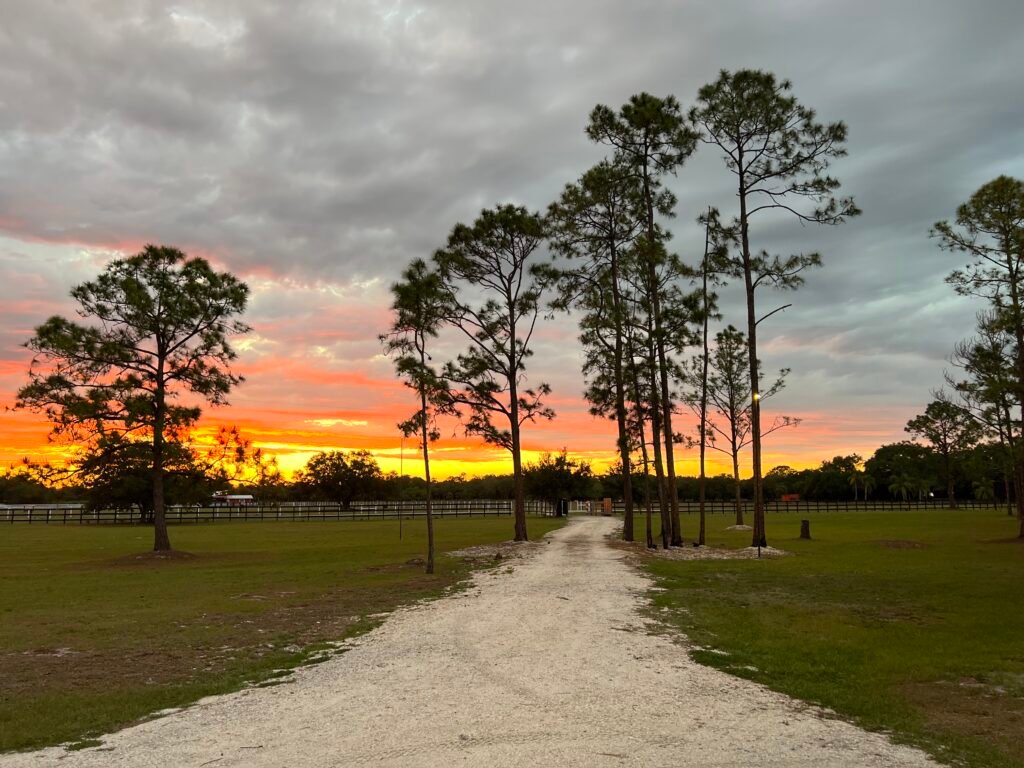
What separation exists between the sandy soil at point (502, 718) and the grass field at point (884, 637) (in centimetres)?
57

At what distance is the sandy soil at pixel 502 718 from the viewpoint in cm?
553

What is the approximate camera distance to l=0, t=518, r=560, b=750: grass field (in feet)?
25.2

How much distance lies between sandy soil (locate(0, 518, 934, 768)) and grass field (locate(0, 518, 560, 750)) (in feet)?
3.13

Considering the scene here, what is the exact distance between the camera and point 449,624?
11.9 meters

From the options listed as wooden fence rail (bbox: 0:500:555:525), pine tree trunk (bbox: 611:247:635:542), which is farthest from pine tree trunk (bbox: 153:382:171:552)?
wooden fence rail (bbox: 0:500:555:525)

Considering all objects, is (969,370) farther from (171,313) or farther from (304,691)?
(171,313)

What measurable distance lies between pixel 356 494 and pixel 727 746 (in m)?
102

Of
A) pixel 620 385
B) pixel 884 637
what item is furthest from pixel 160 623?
pixel 620 385

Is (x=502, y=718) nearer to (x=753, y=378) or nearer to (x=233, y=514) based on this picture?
(x=753, y=378)

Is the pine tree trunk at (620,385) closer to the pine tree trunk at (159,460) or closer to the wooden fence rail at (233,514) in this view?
the pine tree trunk at (159,460)

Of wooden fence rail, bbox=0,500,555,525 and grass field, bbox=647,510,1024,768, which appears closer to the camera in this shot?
grass field, bbox=647,510,1024,768

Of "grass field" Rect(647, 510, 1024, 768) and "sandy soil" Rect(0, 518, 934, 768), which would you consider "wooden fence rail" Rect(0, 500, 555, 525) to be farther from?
"sandy soil" Rect(0, 518, 934, 768)

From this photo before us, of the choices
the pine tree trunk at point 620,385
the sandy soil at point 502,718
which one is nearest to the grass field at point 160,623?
the sandy soil at point 502,718

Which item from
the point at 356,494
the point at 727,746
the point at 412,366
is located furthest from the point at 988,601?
the point at 356,494
